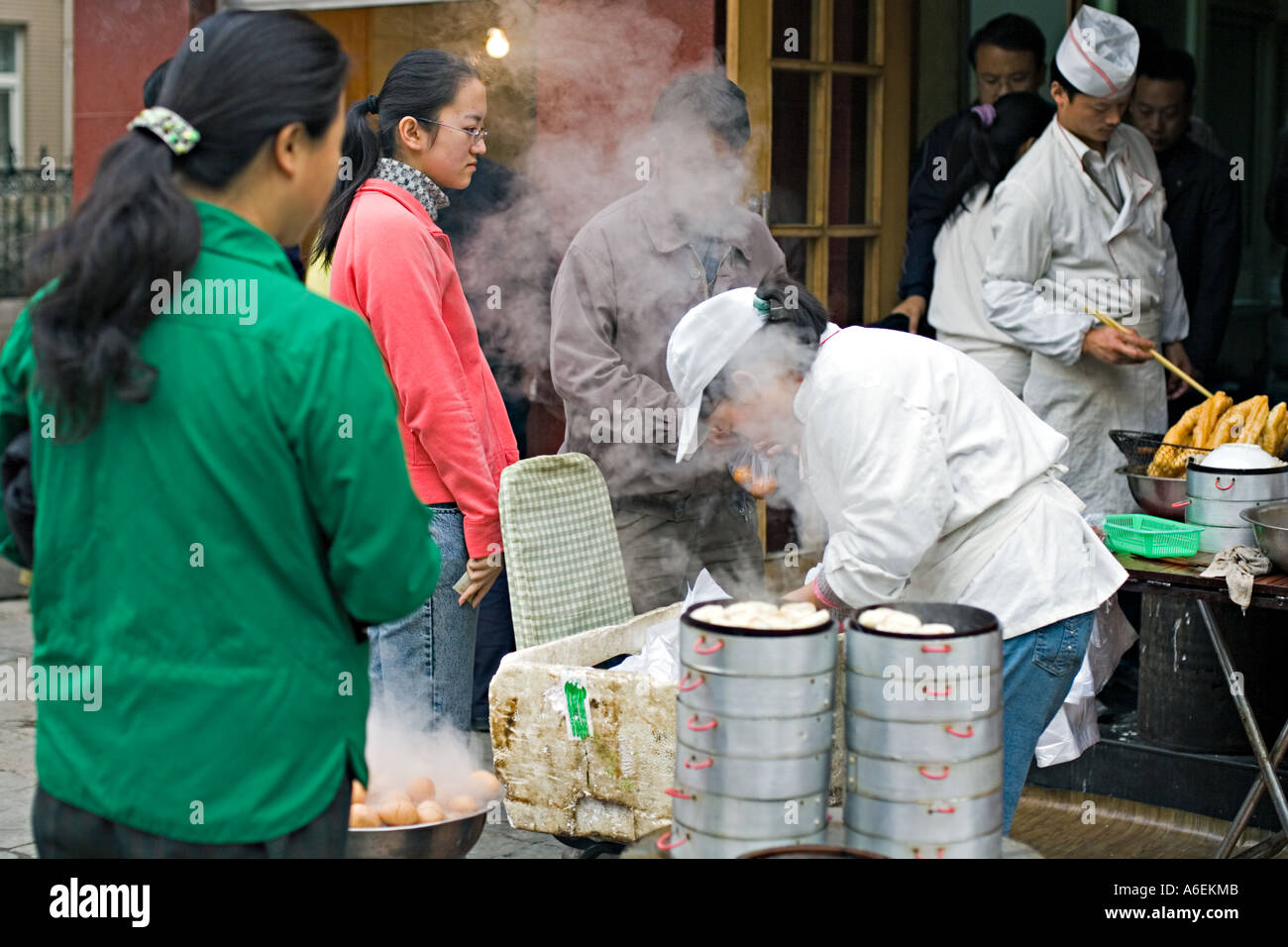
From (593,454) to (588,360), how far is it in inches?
11.9

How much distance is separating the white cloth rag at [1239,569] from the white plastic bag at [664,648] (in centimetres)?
126

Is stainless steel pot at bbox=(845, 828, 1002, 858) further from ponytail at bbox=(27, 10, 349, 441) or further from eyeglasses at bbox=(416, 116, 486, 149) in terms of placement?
eyeglasses at bbox=(416, 116, 486, 149)

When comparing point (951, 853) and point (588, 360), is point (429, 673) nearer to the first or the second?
point (588, 360)

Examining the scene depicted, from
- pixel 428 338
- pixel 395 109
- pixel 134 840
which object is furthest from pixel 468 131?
pixel 134 840

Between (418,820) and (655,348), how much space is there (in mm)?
1835

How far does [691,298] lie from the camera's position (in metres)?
4.58

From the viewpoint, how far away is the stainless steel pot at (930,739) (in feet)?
8.27

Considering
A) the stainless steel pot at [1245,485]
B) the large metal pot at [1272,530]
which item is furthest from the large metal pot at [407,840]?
the stainless steel pot at [1245,485]

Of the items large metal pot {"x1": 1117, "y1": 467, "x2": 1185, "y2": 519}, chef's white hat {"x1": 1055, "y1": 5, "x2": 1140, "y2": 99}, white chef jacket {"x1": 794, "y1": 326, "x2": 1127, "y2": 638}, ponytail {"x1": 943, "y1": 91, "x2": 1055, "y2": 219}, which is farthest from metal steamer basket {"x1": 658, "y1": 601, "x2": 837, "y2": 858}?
ponytail {"x1": 943, "y1": 91, "x2": 1055, "y2": 219}

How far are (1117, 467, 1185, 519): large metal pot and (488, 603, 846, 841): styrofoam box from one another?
148 centimetres

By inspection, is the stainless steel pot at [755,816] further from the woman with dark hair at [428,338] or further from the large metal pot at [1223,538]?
the large metal pot at [1223,538]

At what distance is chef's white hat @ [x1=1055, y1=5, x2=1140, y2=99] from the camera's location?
5.04 m

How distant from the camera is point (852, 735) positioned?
2.62 meters
